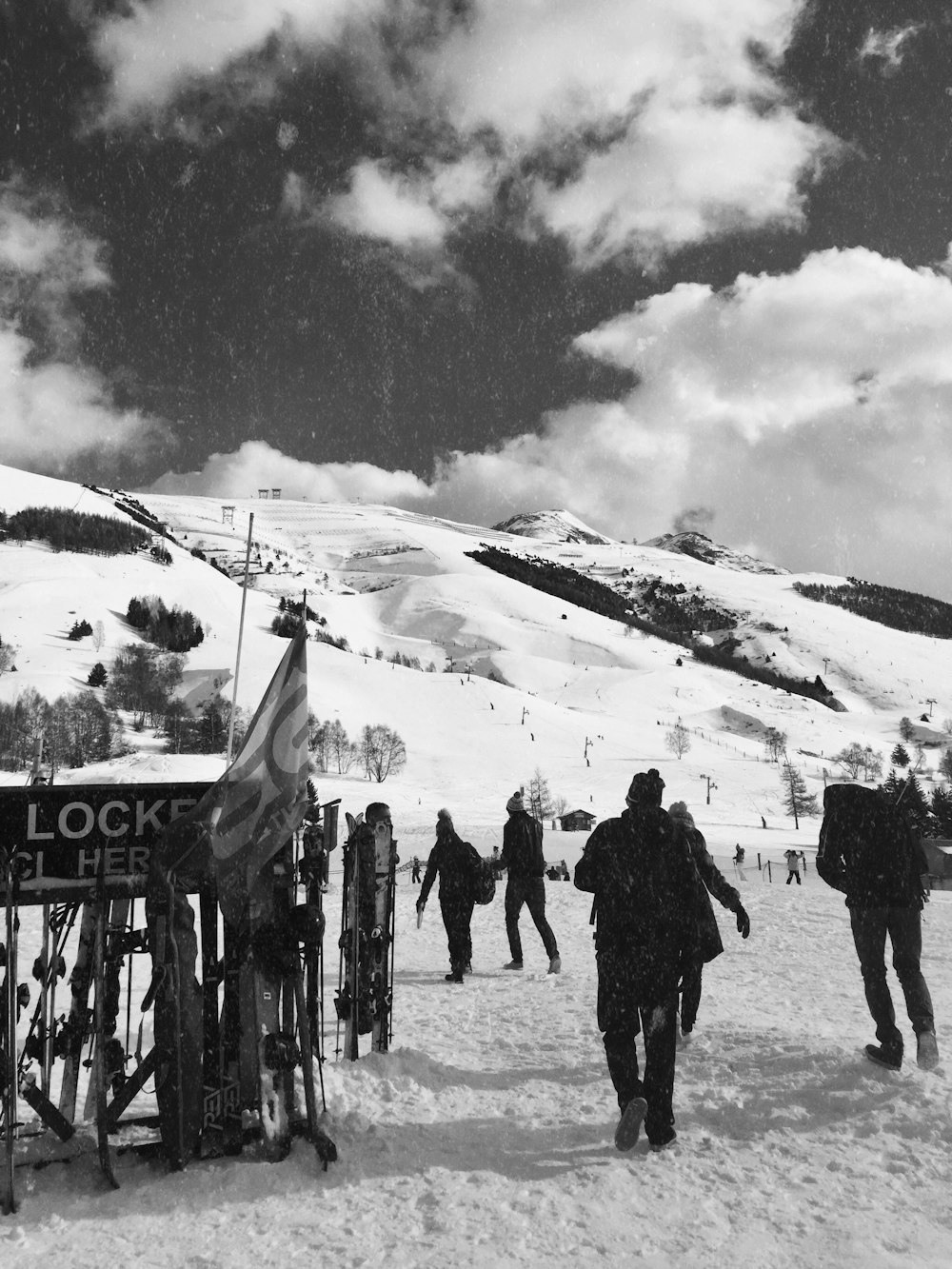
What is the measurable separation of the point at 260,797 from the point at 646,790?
2.12 meters

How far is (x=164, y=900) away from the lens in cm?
401

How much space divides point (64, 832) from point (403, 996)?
15.2 feet

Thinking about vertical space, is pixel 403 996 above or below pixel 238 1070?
below

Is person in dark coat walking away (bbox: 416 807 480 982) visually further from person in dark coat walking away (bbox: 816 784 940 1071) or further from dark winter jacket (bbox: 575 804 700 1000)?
dark winter jacket (bbox: 575 804 700 1000)

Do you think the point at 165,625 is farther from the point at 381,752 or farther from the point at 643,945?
the point at 643,945

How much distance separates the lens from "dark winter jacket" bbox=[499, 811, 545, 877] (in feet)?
28.9

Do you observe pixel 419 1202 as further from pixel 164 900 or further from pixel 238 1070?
pixel 164 900

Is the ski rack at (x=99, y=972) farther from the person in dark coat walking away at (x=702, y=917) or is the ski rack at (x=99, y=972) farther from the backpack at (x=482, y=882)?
the backpack at (x=482, y=882)

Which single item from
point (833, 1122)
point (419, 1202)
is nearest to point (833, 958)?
point (833, 1122)

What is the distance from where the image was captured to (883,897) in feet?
17.1

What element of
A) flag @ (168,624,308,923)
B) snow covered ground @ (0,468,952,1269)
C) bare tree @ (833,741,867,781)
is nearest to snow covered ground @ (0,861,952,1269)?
snow covered ground @ (0,468,952,1269)

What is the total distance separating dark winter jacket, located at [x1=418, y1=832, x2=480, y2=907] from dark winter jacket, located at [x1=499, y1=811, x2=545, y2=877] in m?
0.36

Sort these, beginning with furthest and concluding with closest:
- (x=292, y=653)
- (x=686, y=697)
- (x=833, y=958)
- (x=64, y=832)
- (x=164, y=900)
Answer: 1. (x=686, y=697)
2. (x=833, y=958)
3. (x=292, y=653)
4. (x=64, y=832)
5. (x=164, y=900)

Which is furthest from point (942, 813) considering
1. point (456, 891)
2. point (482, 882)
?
point (456, 891)
